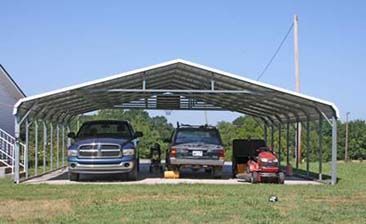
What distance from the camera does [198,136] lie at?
2031 cm

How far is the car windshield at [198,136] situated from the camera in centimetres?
2009

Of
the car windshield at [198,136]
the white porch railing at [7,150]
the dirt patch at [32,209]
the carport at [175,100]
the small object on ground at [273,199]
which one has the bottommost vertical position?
the dirt patch at [32,209]

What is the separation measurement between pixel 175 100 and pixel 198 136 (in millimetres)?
6331

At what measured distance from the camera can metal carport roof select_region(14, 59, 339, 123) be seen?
1894 centimetres

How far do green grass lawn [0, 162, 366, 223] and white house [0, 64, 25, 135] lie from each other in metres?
12.8

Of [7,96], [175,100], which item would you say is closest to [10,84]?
[7,96]

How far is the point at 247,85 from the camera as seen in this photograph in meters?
19.6

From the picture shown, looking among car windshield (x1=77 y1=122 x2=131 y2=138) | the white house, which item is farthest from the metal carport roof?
the white house

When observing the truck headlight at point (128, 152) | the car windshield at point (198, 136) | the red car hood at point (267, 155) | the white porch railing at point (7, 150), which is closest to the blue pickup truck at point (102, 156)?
the truck headlight at point (128, 152)

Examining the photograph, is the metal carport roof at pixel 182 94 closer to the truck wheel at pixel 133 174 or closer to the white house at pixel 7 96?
the truck wheel at pixel 133 174

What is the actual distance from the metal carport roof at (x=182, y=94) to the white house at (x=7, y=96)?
2858 mm

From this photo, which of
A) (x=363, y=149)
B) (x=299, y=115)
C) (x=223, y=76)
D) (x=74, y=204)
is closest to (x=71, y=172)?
(x=223, y=76)

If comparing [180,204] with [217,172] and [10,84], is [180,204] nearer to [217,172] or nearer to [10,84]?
[217,172]

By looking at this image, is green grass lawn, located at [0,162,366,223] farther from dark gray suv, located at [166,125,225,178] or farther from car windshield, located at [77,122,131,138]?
car windshield, located at [77,122,131,138]
